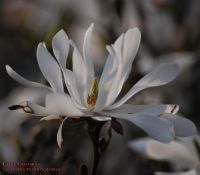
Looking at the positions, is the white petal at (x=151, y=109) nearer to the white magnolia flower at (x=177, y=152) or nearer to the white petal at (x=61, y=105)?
the white petal at (x=61, y=105)

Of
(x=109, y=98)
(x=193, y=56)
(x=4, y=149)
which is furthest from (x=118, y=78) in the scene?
(x=193, y=56)

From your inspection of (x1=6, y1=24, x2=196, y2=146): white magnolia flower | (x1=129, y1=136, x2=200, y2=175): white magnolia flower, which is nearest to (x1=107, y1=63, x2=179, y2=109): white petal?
(x1=6, y1=24, x2=196, y2=146): white magnolia flower

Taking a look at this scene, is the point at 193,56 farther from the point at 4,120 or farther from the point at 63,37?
the point at 63,37

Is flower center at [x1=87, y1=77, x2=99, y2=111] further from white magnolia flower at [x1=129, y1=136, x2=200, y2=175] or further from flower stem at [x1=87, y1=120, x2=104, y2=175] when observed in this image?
white magnolia flower at [x1=129, y1=136, x2=200, y2=175]

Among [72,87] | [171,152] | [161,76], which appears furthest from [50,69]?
[171,152]

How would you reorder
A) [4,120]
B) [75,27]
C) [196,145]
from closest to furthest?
[196,145], [4,120], [75,27]
